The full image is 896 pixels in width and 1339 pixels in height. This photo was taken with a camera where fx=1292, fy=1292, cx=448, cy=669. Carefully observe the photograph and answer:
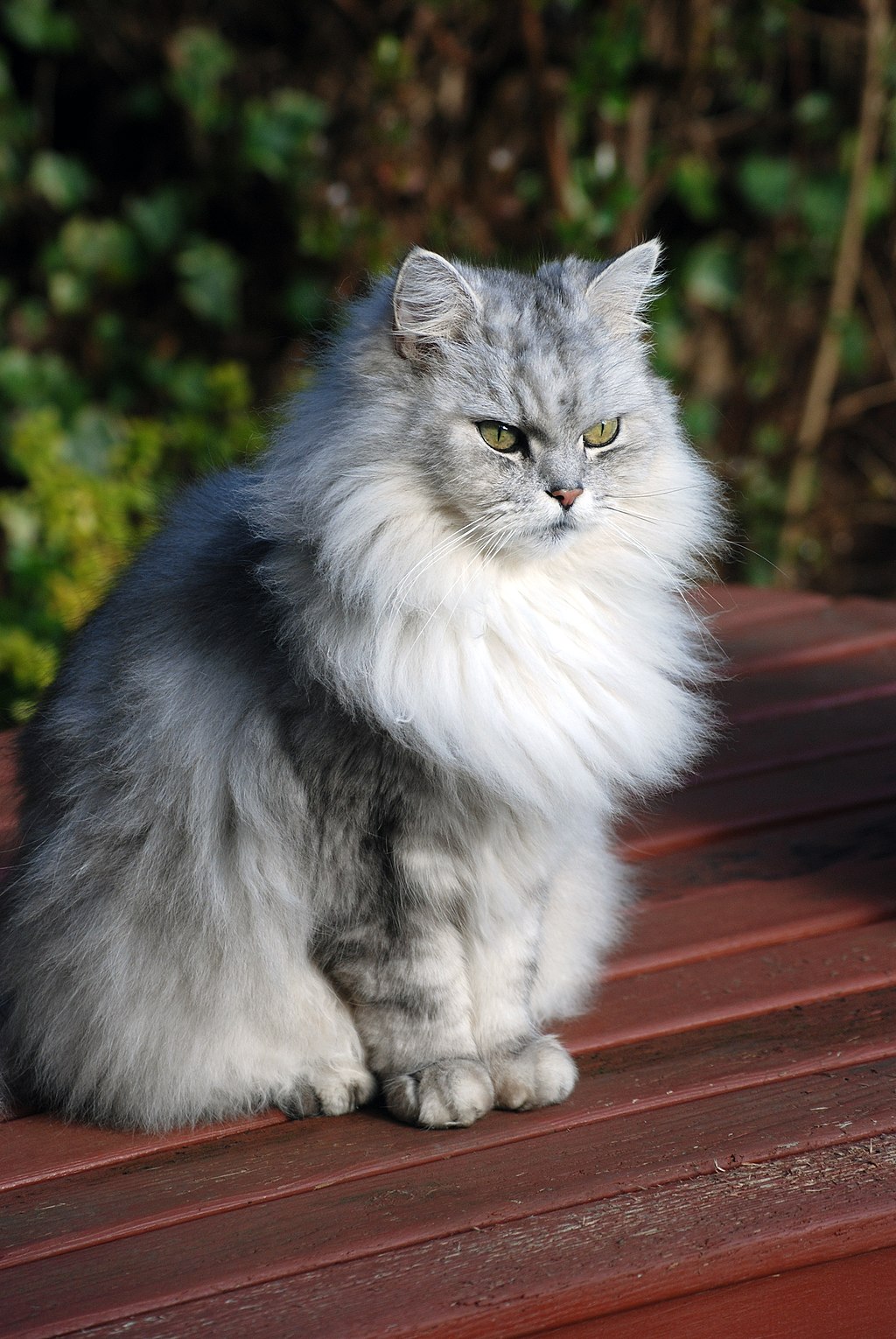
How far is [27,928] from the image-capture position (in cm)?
185

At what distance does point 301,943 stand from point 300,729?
0.30m

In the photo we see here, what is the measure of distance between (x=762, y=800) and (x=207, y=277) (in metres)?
3.00

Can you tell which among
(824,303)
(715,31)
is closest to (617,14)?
(715,31)

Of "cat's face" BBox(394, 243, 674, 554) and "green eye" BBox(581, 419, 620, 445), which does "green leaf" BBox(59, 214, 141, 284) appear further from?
"green eye" BBox(581, 419, 620, 445)

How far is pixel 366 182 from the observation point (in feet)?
14.9

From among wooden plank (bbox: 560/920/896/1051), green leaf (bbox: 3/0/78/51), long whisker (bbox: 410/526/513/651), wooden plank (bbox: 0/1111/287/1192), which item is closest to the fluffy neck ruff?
long whisker (bbox: 410/526/513/651)

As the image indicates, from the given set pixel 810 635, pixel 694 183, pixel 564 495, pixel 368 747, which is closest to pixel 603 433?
pixel 564 495

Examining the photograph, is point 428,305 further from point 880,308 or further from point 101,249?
point 880,308

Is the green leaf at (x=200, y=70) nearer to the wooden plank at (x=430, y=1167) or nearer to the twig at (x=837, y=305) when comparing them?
the twig at (x=837, y=305)

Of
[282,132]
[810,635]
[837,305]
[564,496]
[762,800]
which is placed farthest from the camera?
[837,305]

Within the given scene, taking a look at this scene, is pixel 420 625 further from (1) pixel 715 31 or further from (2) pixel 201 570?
(1) pixel 715 31

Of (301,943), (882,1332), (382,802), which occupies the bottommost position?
(882,1332)

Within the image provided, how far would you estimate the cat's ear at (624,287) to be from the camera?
1.91 m

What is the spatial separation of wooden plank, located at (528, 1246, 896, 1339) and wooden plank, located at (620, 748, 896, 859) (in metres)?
1.08
